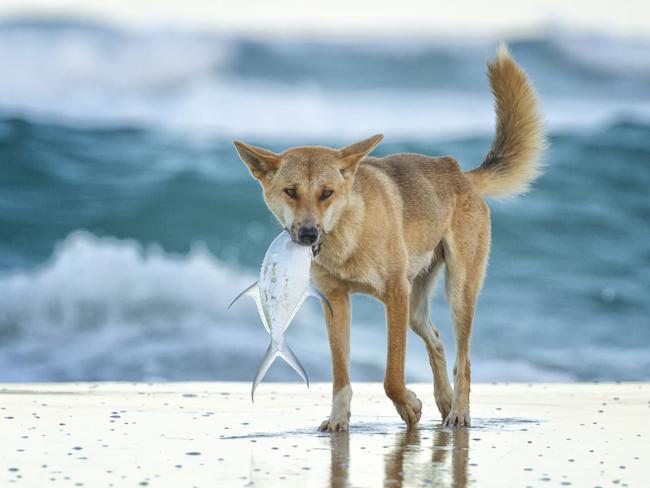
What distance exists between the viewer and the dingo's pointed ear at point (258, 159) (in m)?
6.68

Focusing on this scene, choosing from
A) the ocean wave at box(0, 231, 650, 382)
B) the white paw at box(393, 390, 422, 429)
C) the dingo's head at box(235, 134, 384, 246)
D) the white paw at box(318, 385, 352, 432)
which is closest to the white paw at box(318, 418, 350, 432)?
the white paw at box(318, 385, 352, 432)

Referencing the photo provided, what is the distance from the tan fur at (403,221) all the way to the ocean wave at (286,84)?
1542 centimetres

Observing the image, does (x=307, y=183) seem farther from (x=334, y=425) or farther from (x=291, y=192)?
(x=334, y=425)

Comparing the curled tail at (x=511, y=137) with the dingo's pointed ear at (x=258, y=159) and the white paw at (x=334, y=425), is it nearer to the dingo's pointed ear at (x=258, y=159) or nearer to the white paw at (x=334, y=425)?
the dingo's pointed ear at (x=258, y=159)

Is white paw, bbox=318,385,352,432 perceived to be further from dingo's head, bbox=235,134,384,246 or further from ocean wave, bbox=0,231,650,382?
ocean wave, bbox=0,231,650,382

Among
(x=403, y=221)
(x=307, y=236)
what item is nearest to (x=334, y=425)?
(x=307, y=236)

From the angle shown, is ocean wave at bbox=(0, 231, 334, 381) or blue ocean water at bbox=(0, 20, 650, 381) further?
blue ocean water at bbox=(0, 20, 650, 381)

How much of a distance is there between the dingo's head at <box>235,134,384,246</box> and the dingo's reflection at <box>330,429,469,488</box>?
42.7 inches

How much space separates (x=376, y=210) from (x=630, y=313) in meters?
10.5

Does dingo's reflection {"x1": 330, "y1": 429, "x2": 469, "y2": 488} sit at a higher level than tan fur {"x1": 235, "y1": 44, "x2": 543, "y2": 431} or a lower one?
lower

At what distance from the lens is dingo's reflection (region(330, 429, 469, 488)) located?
4934mm

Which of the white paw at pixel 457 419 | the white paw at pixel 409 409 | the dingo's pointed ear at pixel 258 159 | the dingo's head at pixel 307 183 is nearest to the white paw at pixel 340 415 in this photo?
the white paw at pixel 409 409

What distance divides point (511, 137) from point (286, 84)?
57.2ft

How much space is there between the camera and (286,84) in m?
25.6
